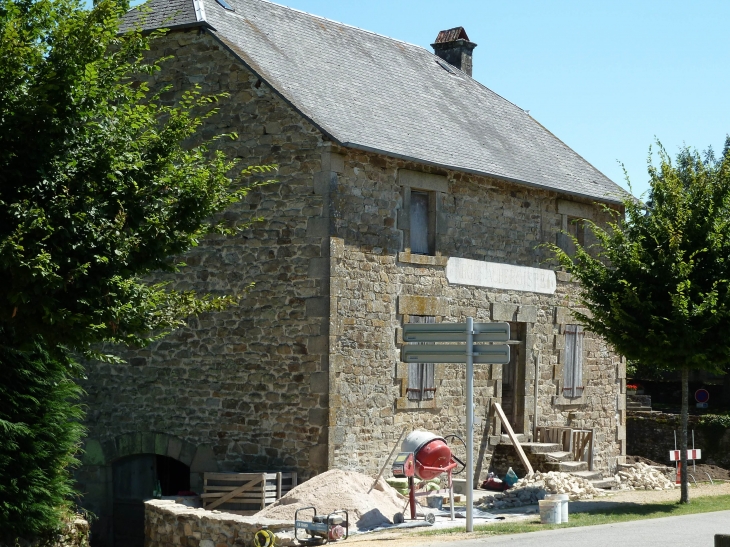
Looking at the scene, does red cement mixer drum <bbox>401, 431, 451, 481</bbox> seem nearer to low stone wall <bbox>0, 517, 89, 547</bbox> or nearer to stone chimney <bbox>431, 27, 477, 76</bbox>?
low stone wall <bbox>0, 517, 89, 547</bbox>

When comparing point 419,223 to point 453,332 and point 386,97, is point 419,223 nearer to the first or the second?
point 386,97

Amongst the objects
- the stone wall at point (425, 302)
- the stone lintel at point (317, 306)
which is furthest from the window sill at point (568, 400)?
the stone lintel at point (317, 306)

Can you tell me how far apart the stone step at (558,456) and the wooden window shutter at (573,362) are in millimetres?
1477

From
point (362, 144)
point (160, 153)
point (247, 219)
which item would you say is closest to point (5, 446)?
point (160, 153)

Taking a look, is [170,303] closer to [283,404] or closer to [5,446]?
[5,446]

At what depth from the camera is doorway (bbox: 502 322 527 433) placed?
19.8m

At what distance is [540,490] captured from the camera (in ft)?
57.4

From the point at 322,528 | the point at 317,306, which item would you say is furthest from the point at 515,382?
the point at 322,528

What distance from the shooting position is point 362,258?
16.9 metres

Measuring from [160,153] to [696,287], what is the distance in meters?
8.48

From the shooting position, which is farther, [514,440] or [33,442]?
[514,440]

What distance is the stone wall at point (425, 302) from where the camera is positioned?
653 inches

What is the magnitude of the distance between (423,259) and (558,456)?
14.0 ft

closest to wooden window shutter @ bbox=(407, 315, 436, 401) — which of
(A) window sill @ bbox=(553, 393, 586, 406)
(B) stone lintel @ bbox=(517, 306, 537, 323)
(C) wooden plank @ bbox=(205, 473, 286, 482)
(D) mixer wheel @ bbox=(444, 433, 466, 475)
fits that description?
(D) mixer wheel @ bbox=(444, 433, 466, 475)
